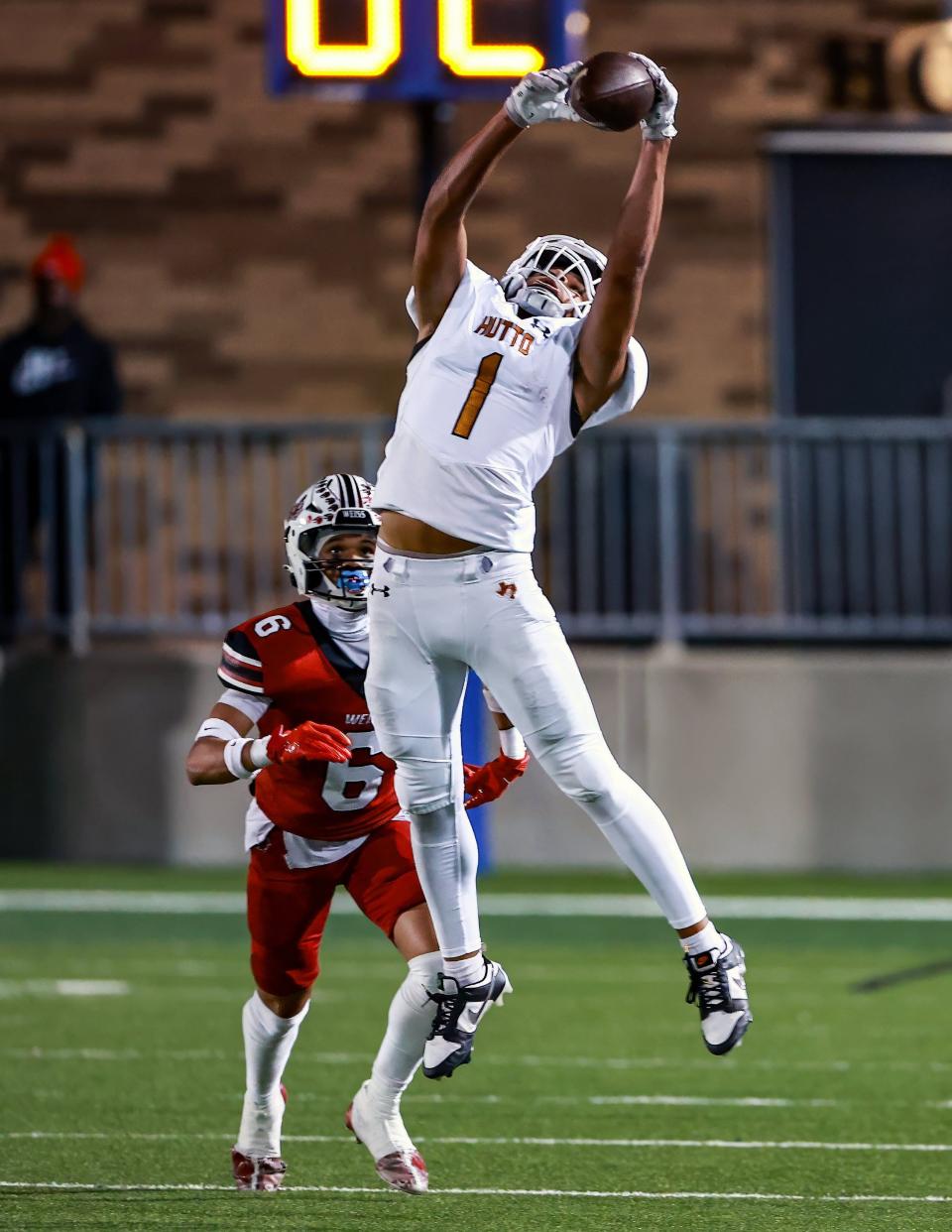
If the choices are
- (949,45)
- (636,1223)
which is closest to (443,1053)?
(636,1223)

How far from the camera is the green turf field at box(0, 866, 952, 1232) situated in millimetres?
5992

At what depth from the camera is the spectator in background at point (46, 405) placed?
13.6 meters

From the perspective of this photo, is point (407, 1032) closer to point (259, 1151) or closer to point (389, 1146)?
point (389, 1146)

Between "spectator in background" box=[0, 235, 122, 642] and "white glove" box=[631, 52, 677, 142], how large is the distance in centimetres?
823

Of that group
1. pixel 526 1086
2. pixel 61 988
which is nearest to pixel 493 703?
pixel 526 1086

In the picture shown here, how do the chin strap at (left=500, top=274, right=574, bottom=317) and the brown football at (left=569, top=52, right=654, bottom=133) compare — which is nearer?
the brown football at (left=569, top=52, right=654, bottom=133)

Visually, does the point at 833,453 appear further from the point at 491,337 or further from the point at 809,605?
the point at 491,337

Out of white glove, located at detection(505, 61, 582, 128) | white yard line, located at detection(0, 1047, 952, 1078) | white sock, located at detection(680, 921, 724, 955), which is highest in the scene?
white glove, located at detection(505, 61, 582, 128)

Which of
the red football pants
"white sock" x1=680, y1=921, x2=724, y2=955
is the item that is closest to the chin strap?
the red football pants

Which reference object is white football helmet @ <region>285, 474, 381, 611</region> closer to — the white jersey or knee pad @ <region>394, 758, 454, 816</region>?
the white jersey

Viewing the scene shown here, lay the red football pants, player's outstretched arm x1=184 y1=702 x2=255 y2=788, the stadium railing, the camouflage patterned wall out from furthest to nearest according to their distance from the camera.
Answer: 1. the camouflage patterned wall
2. the stadium railing
3. the red football pants
4. player's outstretched arm x1=184 y1=702 x2=255 y2=788

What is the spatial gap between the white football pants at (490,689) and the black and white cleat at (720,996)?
106mm

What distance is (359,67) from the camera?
10.7 meters

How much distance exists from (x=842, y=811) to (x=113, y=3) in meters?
6.59
